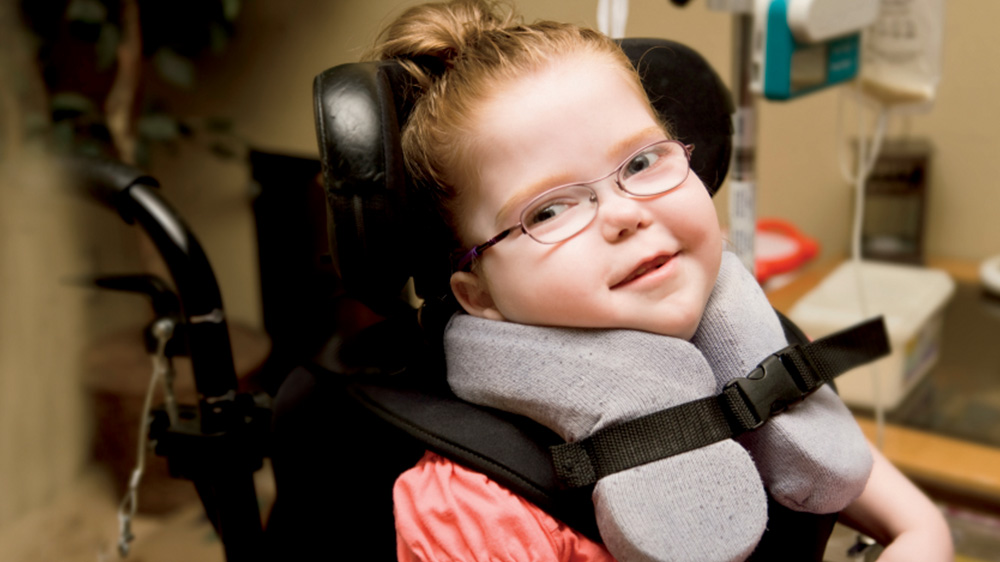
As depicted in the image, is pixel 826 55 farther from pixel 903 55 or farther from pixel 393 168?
pixel 393 168

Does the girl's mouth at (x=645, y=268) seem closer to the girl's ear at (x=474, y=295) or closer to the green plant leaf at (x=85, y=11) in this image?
the girl's ear at (x=474, y=295)

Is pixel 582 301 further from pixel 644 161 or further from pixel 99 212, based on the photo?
pixel 99 212

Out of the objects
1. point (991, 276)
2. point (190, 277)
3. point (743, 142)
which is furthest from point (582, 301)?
point (991, 276)

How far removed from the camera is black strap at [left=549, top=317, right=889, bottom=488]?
0.55 meters

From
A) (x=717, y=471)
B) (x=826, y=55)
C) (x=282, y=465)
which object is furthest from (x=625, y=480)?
(x=826, y=55)

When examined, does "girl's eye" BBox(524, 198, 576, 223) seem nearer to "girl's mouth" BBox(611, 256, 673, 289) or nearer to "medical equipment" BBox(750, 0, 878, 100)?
"girl's mouth" BBox(611, 256, 673, 289)

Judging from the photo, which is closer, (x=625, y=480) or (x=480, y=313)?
(x=625, y=480)

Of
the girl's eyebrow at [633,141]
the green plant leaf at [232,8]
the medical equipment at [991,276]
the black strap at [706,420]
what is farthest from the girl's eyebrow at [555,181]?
the medical equipment at [991,276]

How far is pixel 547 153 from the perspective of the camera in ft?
1.90

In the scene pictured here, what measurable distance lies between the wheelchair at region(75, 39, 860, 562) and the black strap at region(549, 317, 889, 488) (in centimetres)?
4

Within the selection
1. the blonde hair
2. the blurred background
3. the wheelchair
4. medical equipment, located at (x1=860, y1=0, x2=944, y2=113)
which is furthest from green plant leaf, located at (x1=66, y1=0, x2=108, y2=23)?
medical equipment, located at (x1=860, y1=0, x2=944, y2=113)

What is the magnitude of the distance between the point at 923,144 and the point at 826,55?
847 millimetres

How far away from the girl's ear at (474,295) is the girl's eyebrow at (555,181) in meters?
0.07

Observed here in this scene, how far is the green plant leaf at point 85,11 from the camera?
4.01 feet
